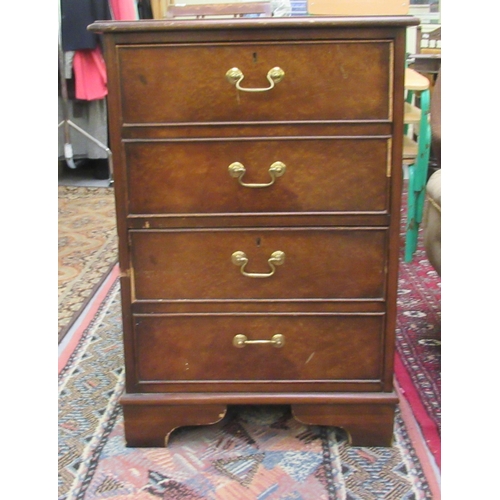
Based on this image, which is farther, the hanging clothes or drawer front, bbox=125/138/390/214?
the hanging clothes

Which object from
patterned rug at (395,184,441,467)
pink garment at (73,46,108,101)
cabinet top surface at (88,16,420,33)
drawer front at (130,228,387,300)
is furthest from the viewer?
pink garment at (73,46,108,101)

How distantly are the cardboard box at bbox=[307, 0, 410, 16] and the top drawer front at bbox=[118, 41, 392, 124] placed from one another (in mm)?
195

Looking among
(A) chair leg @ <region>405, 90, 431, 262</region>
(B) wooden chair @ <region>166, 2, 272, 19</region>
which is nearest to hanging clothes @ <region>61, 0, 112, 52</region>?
(A) chair leg @ <region>405, 90, 431, 262</region>

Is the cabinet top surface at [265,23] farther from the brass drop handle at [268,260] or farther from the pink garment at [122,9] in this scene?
the pink garment at [122,9]

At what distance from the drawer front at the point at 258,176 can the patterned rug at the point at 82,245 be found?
75cm

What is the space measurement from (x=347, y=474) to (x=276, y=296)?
35 cm

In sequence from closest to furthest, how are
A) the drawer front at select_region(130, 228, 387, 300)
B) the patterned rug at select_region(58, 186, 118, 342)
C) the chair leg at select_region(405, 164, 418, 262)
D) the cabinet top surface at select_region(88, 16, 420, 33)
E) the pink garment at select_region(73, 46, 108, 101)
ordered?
the cabinet top surface at select_region(88, 16, 420, 33) < the drawer front at select_region(130, 228, 387, 300) < the patterned rug at select_region(58, 186, 118, 342) < the chair leg at select_region(405, 164, 418, 262) < the pink garment at select_region(73, 46, 108, 101)

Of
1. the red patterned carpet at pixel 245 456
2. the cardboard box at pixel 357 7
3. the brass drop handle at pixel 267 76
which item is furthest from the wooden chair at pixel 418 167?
the brass drop handle at pixel 267 76

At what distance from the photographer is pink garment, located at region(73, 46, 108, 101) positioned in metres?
2.97

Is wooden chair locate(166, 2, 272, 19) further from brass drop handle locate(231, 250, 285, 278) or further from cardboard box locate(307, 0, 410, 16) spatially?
brass drop handle locate(231, 250, 285, 278)

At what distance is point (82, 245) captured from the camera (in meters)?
2.33

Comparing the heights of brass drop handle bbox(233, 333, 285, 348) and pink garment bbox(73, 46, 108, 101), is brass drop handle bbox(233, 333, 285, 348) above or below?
below

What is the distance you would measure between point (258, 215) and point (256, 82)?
0.23 m

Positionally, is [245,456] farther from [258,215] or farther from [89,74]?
[89,74]
